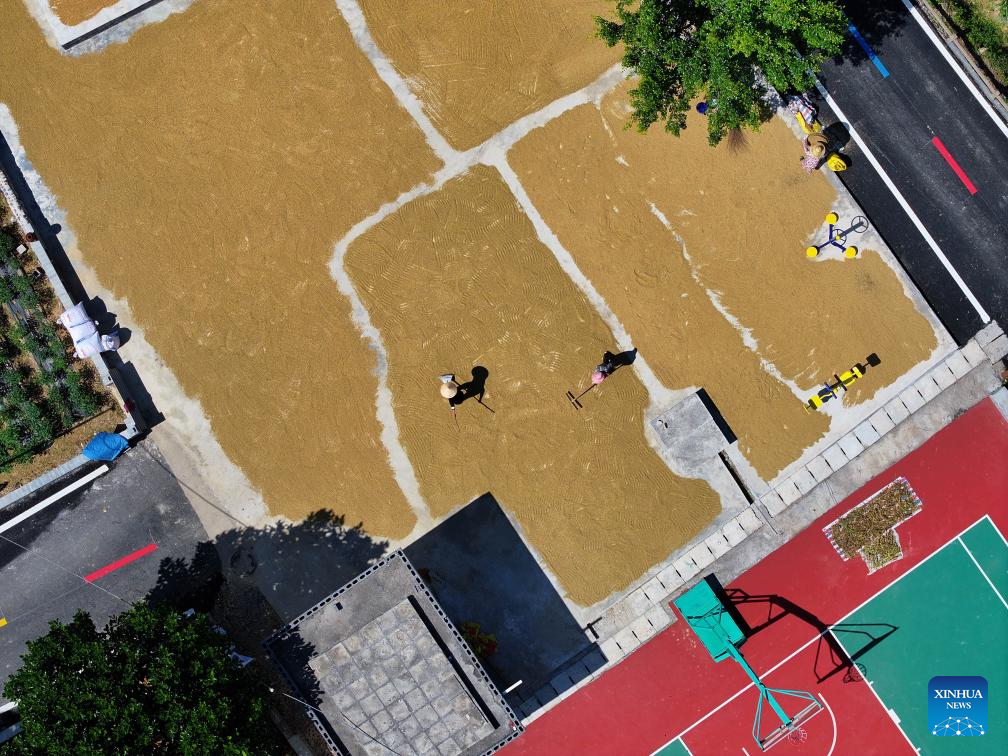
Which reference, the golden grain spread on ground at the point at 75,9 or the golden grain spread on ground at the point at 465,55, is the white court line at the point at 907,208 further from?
the golden grain spread on ground at the point at 75,9

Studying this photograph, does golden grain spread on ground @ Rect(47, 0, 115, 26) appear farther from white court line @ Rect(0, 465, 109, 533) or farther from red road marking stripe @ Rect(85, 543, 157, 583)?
red road marking stripe @ Rect(85, 543, 157, 583)

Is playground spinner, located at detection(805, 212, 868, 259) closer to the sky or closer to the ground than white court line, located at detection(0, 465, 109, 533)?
closer to the ground

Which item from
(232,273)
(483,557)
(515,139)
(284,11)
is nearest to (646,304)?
(515,139)

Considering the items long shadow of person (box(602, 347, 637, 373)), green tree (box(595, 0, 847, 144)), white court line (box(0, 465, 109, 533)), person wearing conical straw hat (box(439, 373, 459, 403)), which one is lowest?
long shadow of person (box(602, 347, 637, 373))

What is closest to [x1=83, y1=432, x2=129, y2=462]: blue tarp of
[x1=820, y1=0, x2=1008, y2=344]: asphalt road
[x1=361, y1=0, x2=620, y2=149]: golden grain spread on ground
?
[x1=361, y1=0, x2=620, y2=149]: golden grain spread on ground

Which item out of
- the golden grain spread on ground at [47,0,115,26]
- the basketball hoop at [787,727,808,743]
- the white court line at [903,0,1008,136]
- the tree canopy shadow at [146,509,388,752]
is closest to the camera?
the tree canopy shadow at [146,509,388,752]

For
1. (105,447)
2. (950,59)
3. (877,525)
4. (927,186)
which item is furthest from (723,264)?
(105,447)

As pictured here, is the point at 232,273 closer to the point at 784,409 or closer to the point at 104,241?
the point at 104,241
